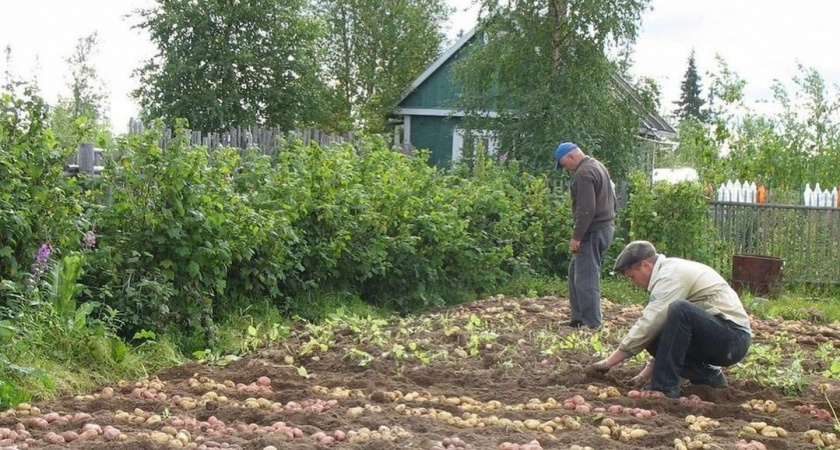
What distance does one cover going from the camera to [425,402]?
5.57 m

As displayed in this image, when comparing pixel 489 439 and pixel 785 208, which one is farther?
pixel 785 208

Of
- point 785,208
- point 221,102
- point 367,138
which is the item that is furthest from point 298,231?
point 221,102

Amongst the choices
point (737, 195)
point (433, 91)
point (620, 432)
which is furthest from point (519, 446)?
point (433, 91)

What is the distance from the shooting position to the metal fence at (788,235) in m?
12.8

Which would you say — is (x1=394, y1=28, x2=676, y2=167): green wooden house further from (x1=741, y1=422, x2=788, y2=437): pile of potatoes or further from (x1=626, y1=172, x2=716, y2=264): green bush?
(x1=741, y1=422, x2=788, y2=437): pile of potatoes

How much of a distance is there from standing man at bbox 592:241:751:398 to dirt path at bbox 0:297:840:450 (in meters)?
0.24

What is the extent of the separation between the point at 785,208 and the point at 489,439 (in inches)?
377

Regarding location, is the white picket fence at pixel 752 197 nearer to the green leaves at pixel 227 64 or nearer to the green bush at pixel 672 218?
the green bush at pixel 672 218

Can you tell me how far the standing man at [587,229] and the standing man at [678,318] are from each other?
270cm

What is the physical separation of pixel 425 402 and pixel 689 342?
155 cm

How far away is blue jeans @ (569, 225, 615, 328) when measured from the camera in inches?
334

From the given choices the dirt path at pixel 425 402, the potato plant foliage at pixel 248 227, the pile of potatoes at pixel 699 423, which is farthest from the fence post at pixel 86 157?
the pile of potatoes at pixel 699 423

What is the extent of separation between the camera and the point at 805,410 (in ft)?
18.0

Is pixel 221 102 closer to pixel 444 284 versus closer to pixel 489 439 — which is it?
pixel 444 284
